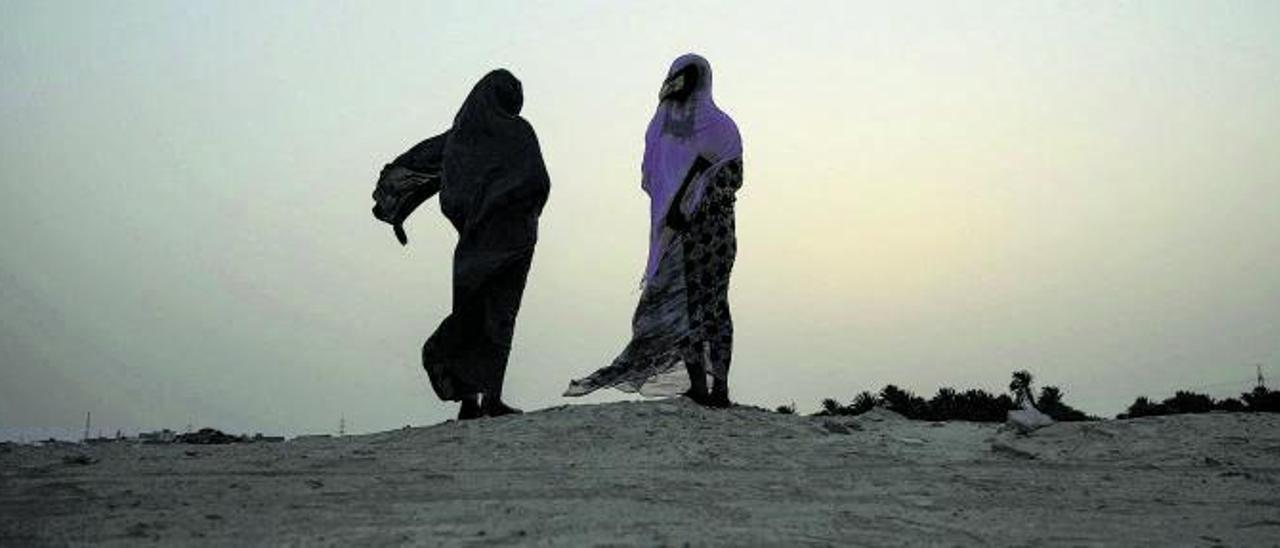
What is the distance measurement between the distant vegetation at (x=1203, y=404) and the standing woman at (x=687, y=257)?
182 inches

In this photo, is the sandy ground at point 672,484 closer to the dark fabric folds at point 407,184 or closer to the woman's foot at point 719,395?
the woman's foot at point 719,395

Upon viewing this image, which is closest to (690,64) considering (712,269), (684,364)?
(712,269)

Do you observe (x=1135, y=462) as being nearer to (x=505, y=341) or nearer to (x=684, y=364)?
(x=684, y=364)

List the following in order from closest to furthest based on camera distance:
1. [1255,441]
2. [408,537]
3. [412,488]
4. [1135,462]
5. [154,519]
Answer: [408,537], [154,519], [412,488], [1135,462], [1255,441]

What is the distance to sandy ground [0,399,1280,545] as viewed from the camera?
16.9ft

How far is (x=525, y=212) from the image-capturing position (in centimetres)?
924

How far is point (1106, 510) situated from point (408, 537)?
3.59 m

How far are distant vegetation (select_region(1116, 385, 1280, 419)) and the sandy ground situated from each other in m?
2.92

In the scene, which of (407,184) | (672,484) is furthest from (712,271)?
(672,484)

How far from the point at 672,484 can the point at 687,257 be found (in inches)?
121

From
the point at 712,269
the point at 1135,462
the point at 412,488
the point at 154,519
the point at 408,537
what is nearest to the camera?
the point at 408,537

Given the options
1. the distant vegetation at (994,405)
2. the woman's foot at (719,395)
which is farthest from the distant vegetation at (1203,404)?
the woman's foot at (719,395)

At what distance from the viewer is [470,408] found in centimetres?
916

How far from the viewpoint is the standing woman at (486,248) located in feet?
29.8
